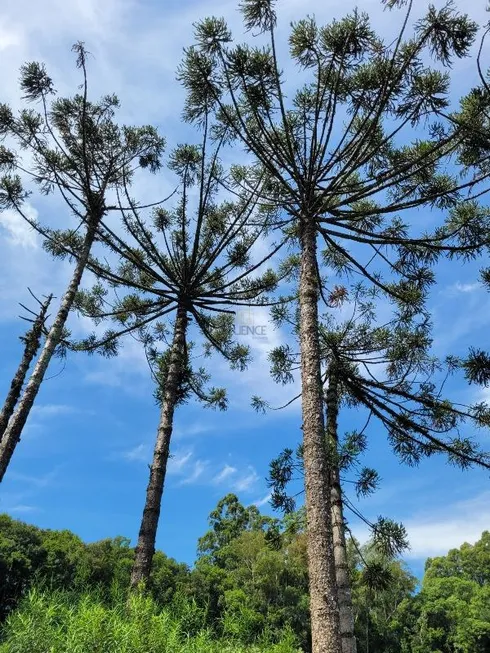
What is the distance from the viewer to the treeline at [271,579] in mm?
25234

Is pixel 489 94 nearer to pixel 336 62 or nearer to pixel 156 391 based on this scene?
pixel 336 62

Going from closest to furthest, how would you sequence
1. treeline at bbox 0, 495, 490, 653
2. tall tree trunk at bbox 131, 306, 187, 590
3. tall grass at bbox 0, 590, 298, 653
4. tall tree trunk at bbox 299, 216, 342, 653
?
tall tree trunk at bbox 299, 216, 342, 653
tall grass at bbox 0, 590, 298, 653
tall tree trunk at bbox 131, 306, 187, 590
treeline at bbox 0, 495, 490, 653

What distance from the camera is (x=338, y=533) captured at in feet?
28.8

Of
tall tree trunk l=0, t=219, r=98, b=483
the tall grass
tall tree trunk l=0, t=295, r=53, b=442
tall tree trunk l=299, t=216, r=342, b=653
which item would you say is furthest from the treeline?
tall tree trunk l=299, t=216, r=342, b=653

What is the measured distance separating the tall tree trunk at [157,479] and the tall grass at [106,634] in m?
1.13

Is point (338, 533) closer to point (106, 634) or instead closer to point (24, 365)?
point (106, 634)

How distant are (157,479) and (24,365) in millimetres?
7486

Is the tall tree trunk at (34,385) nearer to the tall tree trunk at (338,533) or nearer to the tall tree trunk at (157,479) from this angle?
the tall tree trunk at (157,479)

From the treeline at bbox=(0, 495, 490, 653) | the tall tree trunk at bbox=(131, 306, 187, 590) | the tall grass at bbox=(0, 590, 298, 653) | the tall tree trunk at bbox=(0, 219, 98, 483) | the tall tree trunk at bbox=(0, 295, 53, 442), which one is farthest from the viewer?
the treeline at bbox=(0, 495, 490, 653)

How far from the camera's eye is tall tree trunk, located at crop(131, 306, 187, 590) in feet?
26.7

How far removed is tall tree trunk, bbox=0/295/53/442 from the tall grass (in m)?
8.11

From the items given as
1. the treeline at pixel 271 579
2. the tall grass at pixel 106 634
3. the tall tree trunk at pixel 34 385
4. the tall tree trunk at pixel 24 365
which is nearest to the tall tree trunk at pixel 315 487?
the tall grass at pixel 106 634

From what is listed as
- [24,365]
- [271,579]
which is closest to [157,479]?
[24,365]

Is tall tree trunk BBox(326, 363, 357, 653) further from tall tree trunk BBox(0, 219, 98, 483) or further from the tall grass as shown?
tall tree trunk BBox(0, 219, 98, 483)
